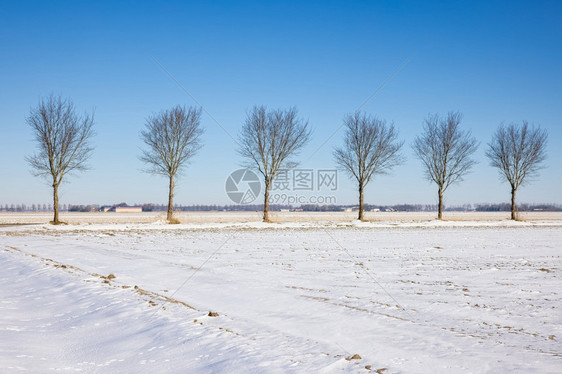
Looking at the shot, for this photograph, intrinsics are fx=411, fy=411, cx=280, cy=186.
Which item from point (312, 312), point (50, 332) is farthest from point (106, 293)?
point (312, 312)

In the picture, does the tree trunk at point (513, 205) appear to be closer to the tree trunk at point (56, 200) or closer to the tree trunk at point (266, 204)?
the tree trunk at point (266, 204)

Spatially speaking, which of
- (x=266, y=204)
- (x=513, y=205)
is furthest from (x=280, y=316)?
(x=513, y=205)

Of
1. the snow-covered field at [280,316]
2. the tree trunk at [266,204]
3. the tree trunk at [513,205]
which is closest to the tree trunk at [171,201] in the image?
the tree trunk at [266,204]

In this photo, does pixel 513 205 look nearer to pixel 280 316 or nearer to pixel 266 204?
pixel 266 204

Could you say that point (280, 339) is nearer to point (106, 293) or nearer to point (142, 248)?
point (106, 293)

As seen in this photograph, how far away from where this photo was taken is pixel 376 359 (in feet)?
13.8

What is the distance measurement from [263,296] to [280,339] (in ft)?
7.81

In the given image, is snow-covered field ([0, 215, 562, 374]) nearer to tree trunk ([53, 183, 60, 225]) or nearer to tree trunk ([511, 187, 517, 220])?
tree trunk ([53, 183, 60, 225])

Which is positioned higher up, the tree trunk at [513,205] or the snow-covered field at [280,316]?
the tree trunk at [513,205]

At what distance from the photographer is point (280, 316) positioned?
5.90 meters

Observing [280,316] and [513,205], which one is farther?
[513,205]

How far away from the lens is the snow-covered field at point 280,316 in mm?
4266

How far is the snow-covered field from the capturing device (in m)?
4.27

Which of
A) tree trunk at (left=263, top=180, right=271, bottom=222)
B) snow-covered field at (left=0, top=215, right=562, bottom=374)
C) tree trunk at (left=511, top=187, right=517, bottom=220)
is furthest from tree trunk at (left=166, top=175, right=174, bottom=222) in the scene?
tree trunk at (left=511, top=187, right=517, bottom=220)
